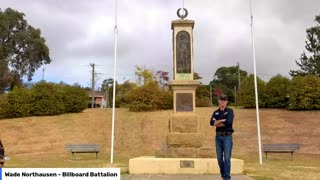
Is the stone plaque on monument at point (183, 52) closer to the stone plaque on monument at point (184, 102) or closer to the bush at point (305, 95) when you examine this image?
the stone plaque on monument at point (184, 102)

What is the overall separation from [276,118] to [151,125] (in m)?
9.46

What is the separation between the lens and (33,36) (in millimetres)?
58875

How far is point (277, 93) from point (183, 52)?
74.1 feet

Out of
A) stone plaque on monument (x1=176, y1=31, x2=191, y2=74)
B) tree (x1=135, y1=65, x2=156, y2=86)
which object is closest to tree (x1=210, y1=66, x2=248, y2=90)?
tree (x1=135, y1=65, x2=156, y2=86)

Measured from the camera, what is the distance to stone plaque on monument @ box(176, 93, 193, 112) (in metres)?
13.3

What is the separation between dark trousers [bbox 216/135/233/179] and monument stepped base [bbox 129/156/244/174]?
2.80 meters

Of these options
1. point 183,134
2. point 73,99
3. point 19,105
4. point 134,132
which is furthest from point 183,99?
point 19,105

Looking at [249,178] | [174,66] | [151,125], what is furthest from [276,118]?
[249,178]

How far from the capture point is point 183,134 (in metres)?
12.9

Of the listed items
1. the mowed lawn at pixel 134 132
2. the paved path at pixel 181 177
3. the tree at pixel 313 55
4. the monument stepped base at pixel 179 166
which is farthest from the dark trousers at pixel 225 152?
Result: the tree at pixel 313 55

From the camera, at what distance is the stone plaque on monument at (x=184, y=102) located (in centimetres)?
1333

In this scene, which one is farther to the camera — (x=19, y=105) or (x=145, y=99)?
(x=145, y=99)

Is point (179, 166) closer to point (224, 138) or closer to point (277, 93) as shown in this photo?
point (224, 138)

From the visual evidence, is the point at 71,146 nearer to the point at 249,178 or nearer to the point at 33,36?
the point at 249,178
